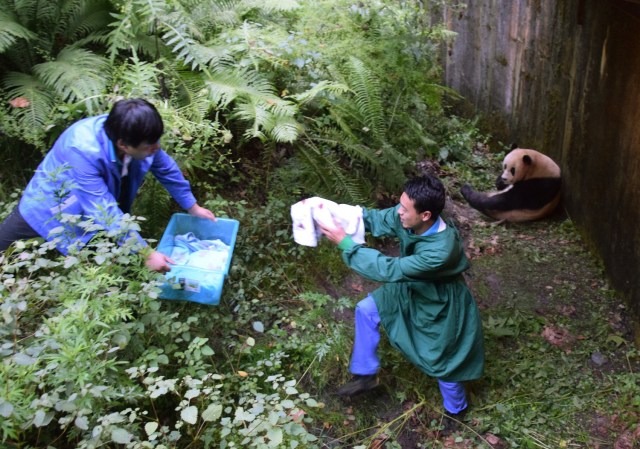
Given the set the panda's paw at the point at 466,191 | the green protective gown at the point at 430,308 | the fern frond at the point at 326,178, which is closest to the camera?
the green protective gown at the point at 430,308

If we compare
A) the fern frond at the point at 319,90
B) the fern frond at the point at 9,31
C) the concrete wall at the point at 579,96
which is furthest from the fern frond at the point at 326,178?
the fern frond at the point at 9,31

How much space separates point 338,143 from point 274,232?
104 centimetres

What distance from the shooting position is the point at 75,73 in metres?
4.52

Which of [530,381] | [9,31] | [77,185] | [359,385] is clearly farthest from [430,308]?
[9,31]

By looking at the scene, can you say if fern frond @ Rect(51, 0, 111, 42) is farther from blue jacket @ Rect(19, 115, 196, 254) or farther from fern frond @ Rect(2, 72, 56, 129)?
blue jacket @ Rect(19, 115, 196, 254)

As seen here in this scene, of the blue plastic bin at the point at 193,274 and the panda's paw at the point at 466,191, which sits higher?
the blue plastic bin at the point at 193,274

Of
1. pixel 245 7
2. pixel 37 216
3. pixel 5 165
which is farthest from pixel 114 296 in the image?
pixel 245 7

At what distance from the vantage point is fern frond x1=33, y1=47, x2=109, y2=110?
440 centimetres

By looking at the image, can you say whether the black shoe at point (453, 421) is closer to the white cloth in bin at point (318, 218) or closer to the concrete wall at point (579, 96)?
the white cloth in bin at point (318, 218)

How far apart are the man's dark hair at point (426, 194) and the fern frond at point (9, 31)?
3281 mm

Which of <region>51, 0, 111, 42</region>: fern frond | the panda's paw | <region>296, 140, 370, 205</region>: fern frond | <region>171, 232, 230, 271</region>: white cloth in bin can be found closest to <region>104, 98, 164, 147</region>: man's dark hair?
<region>171, 232, 230, 271</region>: white cloth in bin

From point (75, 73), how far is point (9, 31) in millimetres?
552

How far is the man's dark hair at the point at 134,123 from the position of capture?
324 cm

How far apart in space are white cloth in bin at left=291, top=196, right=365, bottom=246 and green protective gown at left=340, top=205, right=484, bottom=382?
4.7 inches
